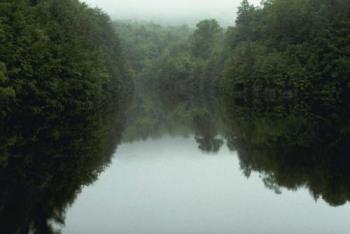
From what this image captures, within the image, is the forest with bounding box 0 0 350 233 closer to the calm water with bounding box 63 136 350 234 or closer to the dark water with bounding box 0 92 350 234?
the dark water with bounding box 0 92 350 234

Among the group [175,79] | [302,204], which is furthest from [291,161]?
[175,79]

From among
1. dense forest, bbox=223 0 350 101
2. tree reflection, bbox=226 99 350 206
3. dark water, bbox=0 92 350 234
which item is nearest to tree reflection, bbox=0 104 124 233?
dark water, bbox=0 92 350 234

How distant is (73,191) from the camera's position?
22.9 m

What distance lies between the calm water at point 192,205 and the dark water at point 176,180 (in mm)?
39

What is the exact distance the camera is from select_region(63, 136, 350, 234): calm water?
18703mm

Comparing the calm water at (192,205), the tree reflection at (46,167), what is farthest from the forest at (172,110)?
the calm water at (192,205)

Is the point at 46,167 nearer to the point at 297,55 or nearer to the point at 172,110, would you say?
the point at 297,55

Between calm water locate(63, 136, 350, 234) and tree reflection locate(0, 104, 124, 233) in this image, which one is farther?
tree reflection locate(0, 104, 124, 233)

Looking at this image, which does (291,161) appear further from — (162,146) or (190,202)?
(162,146)

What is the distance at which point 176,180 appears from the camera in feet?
88.7

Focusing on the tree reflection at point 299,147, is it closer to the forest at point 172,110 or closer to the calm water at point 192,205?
the forest at point 172,110

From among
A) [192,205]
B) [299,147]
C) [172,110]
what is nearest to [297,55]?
[172,110]

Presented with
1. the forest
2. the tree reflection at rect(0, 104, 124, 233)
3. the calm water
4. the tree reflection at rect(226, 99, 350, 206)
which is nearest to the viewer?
the calm water

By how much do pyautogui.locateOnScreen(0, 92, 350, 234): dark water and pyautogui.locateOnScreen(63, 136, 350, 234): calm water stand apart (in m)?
0.04
